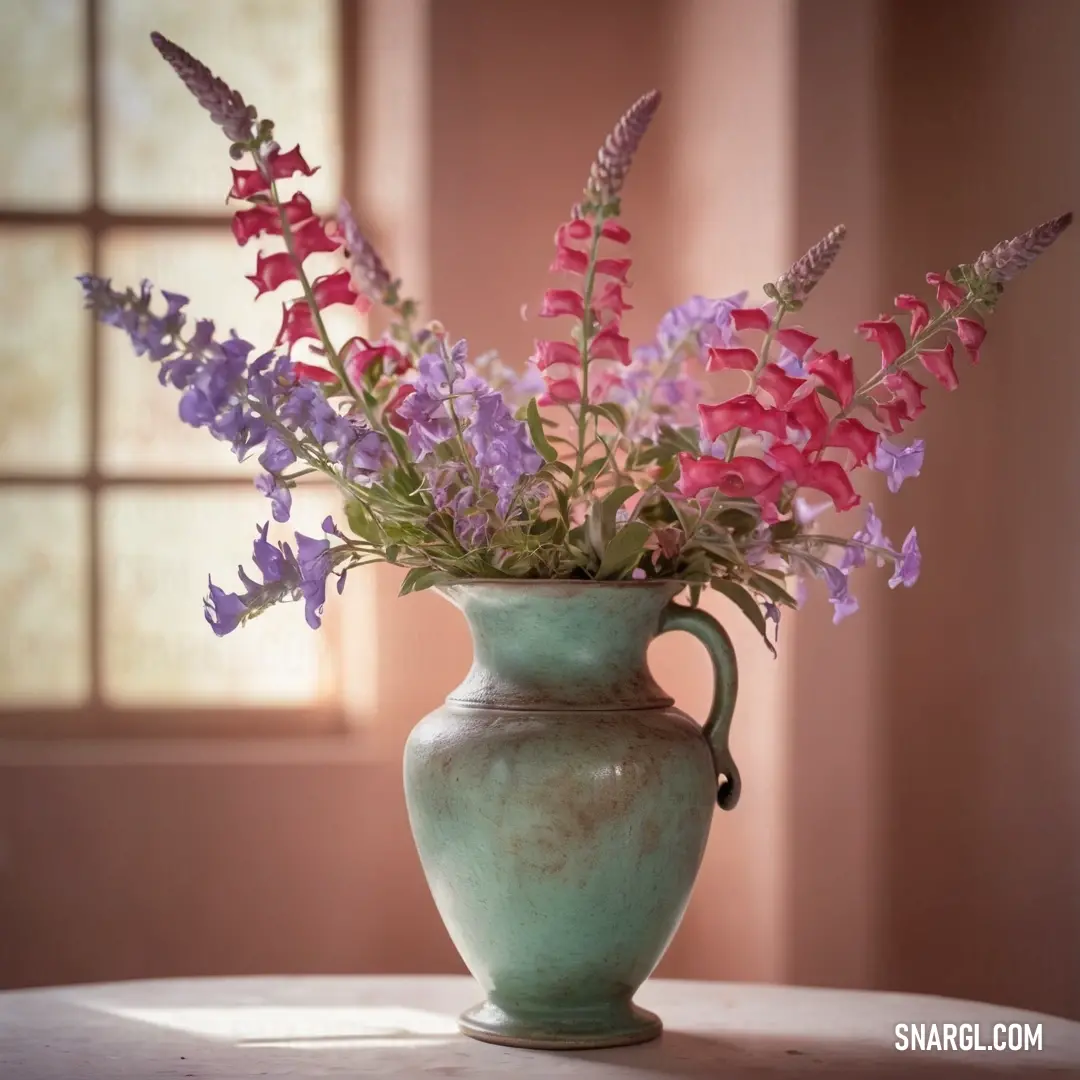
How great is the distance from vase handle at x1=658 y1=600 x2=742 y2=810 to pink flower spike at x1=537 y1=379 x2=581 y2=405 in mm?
178

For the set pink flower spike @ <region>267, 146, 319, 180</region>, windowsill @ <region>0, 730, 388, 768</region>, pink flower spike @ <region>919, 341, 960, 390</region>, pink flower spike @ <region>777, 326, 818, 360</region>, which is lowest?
windowsill @ <region>0, 730, 388, 768</region>

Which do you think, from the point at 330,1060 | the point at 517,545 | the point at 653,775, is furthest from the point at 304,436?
the point at 330,1060

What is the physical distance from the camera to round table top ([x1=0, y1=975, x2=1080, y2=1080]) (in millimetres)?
1050

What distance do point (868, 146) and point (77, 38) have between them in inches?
42.3

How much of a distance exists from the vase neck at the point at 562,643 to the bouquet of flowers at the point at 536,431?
0.07ft

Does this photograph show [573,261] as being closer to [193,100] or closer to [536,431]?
[536,431]

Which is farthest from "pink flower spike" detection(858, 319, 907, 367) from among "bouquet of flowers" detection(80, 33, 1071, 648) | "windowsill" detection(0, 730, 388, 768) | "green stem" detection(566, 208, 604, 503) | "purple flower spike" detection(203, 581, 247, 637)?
"windowsill" detection(0, 730, 388, 768)

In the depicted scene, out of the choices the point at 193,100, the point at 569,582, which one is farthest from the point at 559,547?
the point at 193,100

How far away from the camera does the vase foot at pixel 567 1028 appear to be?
42.8 inches

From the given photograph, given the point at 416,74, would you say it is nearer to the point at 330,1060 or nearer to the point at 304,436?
the point at 304,436

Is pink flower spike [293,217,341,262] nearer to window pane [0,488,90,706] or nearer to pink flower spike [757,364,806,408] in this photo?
pink flower spike [757,364,806,408]

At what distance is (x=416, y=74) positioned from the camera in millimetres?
1908

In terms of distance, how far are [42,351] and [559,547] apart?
1169 millimetres

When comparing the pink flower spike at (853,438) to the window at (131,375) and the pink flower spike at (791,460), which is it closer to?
the pink flower spike at (791,460)
